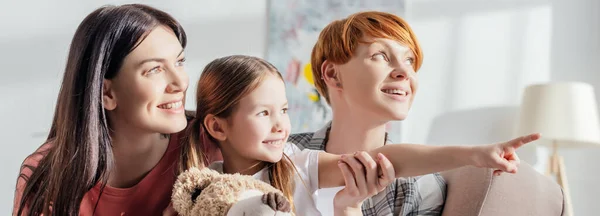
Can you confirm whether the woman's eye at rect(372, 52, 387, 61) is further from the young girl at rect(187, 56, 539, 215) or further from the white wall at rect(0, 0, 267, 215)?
the white wall at rect(0, 0, 267, 215)

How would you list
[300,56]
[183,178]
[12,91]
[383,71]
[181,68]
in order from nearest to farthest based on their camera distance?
[183,178]
[181,68]
[383,71]
[12,91]
[300,56]

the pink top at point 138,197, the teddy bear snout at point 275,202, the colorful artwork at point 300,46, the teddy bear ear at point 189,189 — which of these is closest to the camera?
the teddy bear snout at point 275,202

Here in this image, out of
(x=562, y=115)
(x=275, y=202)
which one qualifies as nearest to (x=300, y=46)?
(x=562, y=115)

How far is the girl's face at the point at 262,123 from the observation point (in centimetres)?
141

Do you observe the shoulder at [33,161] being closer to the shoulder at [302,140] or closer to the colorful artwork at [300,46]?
the shoulder at [302,140]

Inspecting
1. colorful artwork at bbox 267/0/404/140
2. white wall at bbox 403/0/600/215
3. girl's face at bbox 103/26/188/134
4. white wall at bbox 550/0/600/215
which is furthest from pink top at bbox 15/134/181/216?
white wall at bbox 550/0/600/215

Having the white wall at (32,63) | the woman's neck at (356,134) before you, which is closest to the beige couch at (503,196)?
the woman's neck at (356,134)

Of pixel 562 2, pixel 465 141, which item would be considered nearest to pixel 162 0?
pixel 465 141

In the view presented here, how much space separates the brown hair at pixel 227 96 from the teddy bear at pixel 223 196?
0.51 feet

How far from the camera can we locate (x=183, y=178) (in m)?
1.25

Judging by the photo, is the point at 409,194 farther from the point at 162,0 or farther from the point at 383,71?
the point at 162,0

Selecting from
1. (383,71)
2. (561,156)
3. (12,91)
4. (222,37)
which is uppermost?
(383,71)

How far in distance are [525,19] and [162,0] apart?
6.16 feet

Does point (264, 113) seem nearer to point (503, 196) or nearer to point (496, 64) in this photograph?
point (503, 196)
